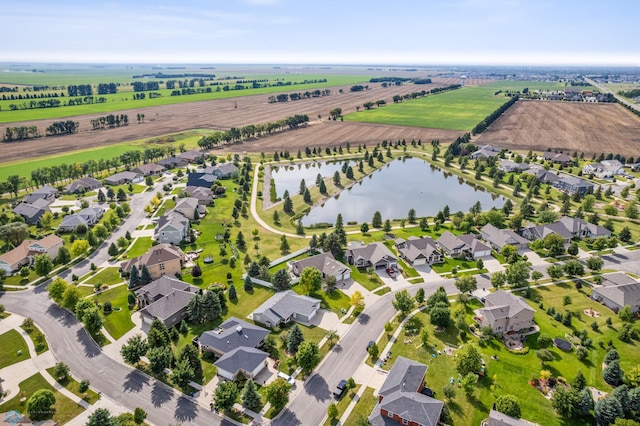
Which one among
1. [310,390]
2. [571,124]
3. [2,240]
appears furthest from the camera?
[571,124]

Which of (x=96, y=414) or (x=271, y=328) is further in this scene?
(x=271, y=328)

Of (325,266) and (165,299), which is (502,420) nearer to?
(325,266)

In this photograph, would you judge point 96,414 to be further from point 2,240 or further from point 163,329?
point 2,240

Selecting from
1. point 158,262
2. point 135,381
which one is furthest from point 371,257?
point 135,381

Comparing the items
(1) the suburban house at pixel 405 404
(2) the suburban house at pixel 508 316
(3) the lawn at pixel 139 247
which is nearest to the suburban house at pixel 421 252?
(2) the suburban house at pixel 508 316

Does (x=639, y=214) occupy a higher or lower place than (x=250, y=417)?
higher

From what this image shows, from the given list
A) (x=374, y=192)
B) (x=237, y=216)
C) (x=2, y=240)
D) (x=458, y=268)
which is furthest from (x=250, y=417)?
(x=374, y=192)
